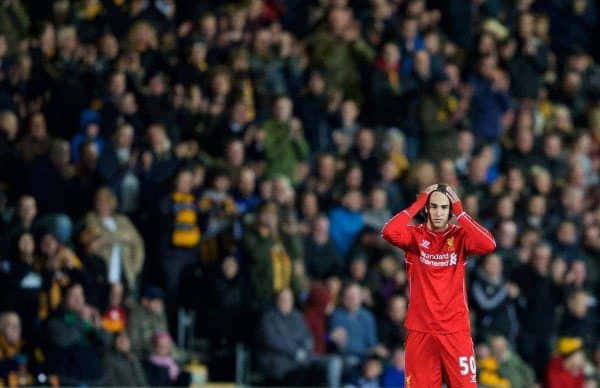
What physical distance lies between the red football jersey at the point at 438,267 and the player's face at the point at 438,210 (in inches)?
3.3

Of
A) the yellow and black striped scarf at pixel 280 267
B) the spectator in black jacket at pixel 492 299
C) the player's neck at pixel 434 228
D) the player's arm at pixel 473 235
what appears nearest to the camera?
the player's arm at pixel 473 235

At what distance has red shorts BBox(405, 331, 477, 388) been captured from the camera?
12906 mm

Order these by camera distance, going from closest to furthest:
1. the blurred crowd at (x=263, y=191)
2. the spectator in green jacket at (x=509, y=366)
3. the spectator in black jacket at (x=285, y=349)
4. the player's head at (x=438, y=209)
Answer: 1. the player's head at (x=438, y=209)
2. the blurred crowd at (x=263, y=191)
3. the spectator in black jacket at (x=285, y=349)
4. the spectator in green jacket at (x=509, y=366)

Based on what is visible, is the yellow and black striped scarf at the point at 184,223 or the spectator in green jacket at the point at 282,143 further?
the spectator in green jacket at the point at 282,143

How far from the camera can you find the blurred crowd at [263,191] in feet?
55.6

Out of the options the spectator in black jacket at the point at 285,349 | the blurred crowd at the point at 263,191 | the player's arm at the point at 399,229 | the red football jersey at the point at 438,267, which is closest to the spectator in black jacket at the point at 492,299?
the blurred crowd at the point at 263,191

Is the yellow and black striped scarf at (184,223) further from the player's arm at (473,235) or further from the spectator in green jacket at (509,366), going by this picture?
the player's arm at (473,235)

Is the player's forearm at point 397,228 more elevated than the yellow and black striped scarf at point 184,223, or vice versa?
the yellow and black striped scarf at point 184,223

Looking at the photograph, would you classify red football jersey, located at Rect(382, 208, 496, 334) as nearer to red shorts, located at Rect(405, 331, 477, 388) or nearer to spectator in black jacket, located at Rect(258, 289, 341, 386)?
red shorts, located at Rect(405, 331, 477, 388)

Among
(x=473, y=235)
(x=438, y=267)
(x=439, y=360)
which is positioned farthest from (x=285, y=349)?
(x=473, y=235)

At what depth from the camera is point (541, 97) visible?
21.5 metres

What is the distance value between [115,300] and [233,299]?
1.22m

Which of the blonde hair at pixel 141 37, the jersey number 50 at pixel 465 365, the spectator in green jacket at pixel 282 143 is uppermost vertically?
the blonde hair at pixel 141 37

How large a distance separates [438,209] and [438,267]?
0.49 metres
